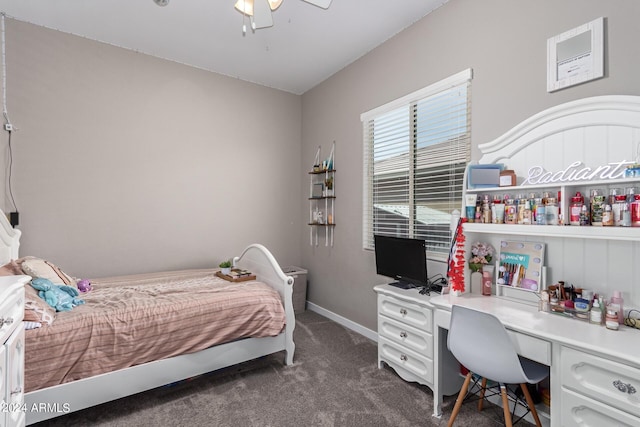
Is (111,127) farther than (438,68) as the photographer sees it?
Yes

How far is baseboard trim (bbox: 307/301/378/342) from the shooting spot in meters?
3.23

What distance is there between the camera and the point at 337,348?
9.89 ft

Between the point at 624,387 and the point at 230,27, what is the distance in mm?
3499

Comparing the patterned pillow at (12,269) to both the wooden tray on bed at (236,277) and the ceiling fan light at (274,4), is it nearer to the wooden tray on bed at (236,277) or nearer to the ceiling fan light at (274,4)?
the wooden tray on bed at (236,277)

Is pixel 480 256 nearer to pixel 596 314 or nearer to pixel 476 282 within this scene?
pixel 476 282

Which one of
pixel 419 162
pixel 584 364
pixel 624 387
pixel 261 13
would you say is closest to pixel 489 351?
pixel 584 364

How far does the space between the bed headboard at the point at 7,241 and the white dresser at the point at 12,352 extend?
4.13ft

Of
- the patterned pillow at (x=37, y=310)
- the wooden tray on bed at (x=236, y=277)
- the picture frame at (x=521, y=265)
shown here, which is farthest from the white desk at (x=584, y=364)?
the patterned pillow at (x=37, y=310)

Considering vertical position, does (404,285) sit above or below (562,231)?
below

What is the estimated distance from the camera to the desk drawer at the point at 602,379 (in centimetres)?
124

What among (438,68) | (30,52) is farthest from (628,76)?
(30,52)

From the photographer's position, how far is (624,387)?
126 cm

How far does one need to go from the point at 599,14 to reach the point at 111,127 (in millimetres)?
3905

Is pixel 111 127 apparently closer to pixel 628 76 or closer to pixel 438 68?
pixel 438 68
